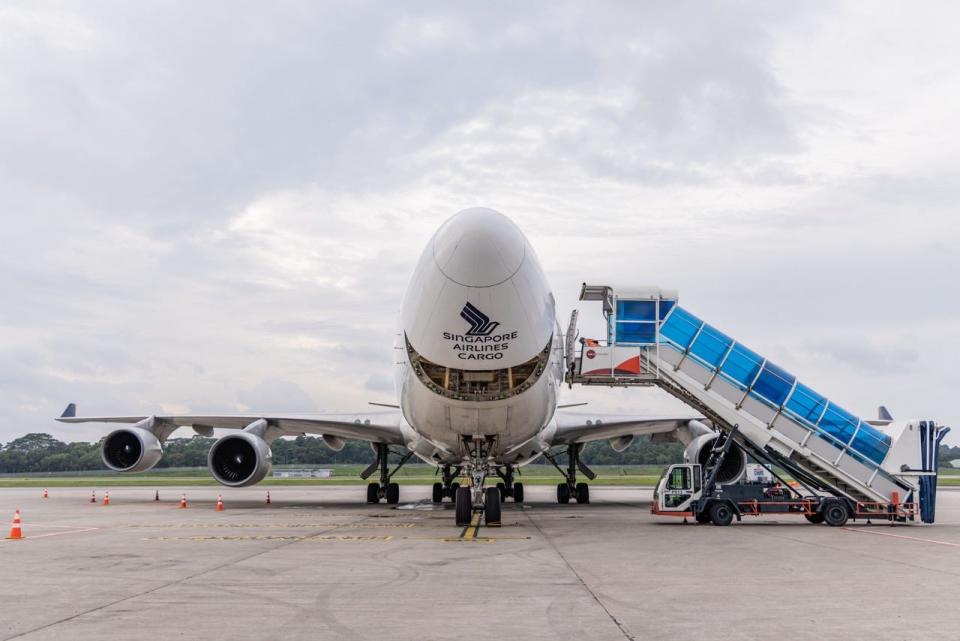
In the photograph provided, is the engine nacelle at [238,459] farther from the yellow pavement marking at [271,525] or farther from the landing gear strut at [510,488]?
the landing gear strut at [510,488]

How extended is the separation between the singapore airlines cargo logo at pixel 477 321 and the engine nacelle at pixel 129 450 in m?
14.9

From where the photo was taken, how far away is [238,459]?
2281cm

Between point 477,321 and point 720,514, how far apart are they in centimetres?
701

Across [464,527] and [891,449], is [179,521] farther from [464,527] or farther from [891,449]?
[891,449]

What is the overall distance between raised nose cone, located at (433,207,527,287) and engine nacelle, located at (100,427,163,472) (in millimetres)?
15086

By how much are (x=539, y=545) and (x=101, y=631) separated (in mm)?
7629

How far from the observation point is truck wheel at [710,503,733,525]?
669 inches

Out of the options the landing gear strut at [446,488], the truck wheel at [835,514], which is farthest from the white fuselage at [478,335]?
the landing gear strut at [446,488]

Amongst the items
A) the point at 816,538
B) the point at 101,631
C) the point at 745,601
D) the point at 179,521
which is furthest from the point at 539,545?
the point at 179,521

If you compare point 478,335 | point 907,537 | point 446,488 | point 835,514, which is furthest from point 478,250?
point 446,488

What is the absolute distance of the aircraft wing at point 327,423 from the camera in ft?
75.3

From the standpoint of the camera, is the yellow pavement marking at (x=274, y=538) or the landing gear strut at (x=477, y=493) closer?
the yellow pavement marking at (x=274, y=538)

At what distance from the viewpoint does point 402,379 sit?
15.6 meters

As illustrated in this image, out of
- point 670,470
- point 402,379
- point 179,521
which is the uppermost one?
point 402,379
